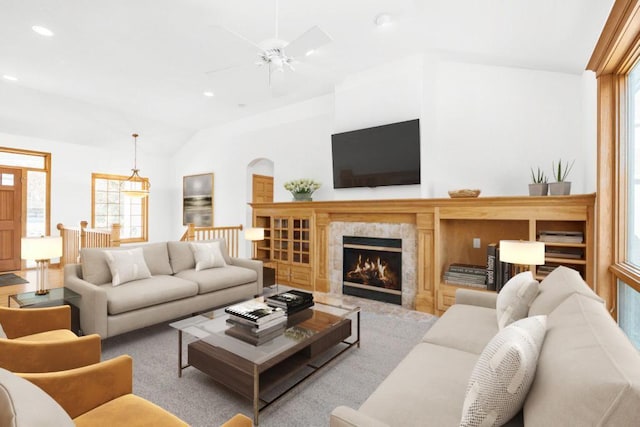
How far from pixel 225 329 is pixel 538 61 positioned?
4.06 m

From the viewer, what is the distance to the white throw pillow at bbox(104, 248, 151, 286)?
10.8 feet

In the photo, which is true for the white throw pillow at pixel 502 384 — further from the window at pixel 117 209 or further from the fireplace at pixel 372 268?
the window at pixel 117 209

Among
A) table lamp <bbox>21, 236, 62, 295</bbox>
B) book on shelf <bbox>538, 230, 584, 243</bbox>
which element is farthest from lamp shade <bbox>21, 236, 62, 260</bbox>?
book on shelf <bbox>538, 230, 584, 243</bbox>

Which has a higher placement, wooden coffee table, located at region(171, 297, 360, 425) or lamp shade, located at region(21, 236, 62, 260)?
lamp shade, located at region(21, 236, 62, 260)

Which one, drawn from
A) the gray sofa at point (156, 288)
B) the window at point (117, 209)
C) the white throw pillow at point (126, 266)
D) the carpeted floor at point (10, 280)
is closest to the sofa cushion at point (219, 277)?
the gray sofa at point (156, 288)

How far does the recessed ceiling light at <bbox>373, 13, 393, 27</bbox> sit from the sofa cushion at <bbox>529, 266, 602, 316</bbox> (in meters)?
2.78

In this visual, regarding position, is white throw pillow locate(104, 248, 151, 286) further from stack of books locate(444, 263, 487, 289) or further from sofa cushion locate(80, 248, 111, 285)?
stack of books locate(444, 263, 487, 289)

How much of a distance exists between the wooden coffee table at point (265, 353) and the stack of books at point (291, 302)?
2.6 inches

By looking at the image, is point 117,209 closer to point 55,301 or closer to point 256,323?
point 55,301

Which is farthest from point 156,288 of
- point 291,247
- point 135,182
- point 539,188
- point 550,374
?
point 135,182

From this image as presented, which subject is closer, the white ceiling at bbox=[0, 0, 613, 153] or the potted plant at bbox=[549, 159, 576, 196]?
the white ceiling at bbox=[0, 0, 613, 153]

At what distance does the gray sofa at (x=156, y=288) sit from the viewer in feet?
9.32

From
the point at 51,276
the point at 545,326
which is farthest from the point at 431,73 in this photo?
the point at 51,276

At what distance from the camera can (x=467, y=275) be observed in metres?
3.78
